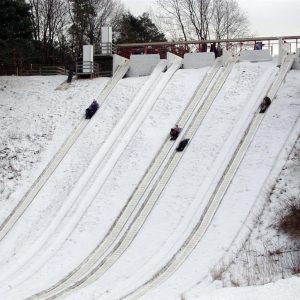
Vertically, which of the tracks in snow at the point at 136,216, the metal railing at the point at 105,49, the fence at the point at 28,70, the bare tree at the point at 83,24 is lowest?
the tracks in snow at the point at 136,216

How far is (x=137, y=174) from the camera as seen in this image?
21.2m

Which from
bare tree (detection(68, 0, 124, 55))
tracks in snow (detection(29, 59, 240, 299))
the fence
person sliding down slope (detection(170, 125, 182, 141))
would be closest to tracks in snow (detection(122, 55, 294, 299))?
tracks in snow (detection(29, 59, 240, 299))

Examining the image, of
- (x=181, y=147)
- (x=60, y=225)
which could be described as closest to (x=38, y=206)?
(x=60, y=225)

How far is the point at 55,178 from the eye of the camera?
2172cm

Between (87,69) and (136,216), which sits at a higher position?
(87,69)

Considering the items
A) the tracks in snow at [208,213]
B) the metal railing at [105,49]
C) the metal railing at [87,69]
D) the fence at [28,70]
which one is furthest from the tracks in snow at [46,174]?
the fence at [28,70]

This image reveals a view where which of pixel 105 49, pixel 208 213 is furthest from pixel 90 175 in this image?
pixel 105 49

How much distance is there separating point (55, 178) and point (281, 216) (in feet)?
28.7

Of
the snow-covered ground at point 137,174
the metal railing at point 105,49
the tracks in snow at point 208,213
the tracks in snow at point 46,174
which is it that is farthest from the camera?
the metal railing at point 105,49

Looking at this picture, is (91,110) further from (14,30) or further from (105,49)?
(14,30)

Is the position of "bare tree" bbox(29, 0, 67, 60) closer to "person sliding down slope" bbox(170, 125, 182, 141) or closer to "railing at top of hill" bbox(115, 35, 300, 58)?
"railing at top of hill" bbox(115, 35, 300, 58)

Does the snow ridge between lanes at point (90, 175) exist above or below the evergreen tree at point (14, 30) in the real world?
below

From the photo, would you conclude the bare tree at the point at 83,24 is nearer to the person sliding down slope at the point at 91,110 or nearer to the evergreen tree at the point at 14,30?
the evergreen tree at the point at 14,30

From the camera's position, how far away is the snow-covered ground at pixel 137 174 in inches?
621
